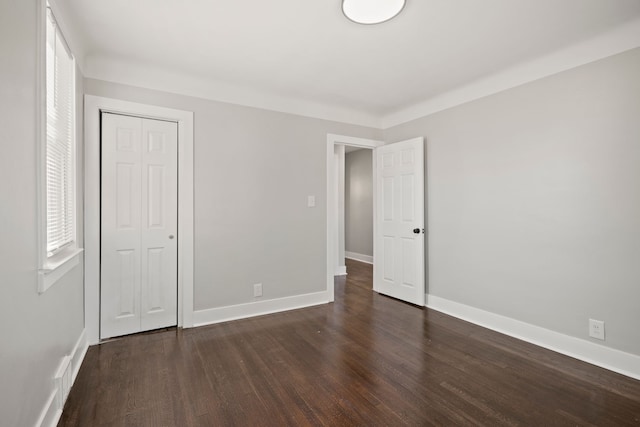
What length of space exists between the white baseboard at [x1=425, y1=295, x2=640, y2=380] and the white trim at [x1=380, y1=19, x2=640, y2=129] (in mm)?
2203

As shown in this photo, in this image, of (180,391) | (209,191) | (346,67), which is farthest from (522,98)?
(180,391)

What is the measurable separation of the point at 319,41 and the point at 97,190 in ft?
7.42

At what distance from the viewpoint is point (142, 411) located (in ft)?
5.95

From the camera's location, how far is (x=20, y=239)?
1.32 m

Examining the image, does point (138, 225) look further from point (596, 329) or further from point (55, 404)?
point (596, 329)

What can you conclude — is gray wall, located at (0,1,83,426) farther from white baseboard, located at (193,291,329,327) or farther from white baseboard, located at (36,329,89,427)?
white baseboard, located at (193,291,329,327)

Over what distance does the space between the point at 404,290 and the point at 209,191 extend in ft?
8.52

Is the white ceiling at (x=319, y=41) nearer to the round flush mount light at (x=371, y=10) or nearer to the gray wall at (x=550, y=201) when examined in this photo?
the round flush mount light at (x=371, y=10)

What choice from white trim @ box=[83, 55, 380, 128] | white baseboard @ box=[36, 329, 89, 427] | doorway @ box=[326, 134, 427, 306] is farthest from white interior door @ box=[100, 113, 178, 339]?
doorway @ box=[326, 134, 427, 306]

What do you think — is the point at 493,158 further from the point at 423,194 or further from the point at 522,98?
the point at 423,194

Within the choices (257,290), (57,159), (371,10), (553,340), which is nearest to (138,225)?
(57,159)

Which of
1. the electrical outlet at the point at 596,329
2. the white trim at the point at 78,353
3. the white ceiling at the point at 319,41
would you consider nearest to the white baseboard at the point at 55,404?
the white trim at the point at 78,353

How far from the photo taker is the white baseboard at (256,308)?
3148mm

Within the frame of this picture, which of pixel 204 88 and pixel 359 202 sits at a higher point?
pixel 204 88
